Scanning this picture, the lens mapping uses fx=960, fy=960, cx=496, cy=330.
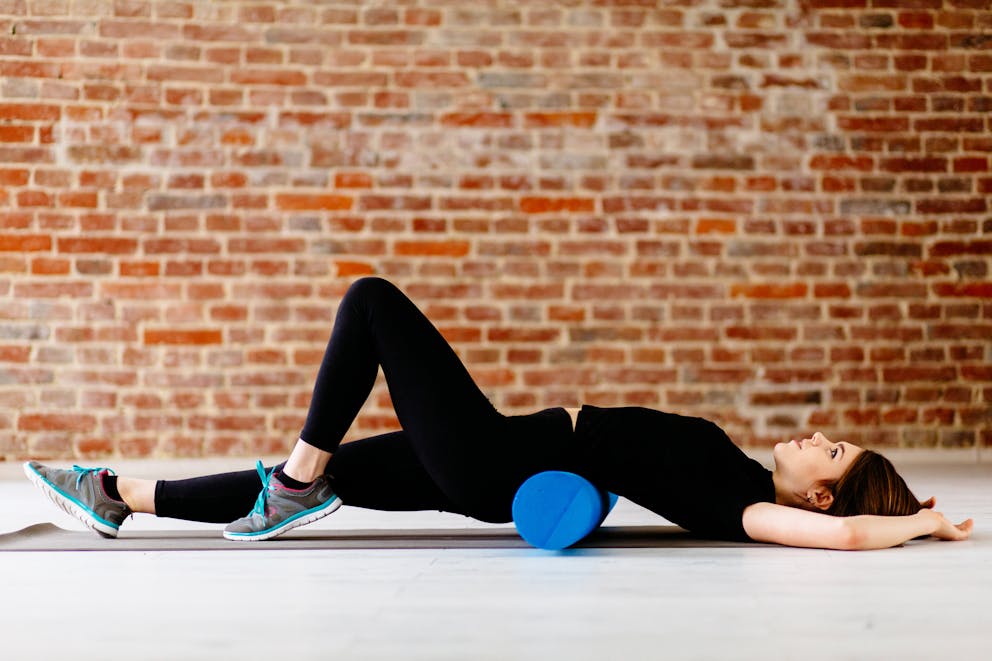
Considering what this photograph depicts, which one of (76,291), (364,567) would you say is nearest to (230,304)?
(76,291)

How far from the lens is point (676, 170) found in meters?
4.23

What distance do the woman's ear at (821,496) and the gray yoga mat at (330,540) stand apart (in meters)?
0.20

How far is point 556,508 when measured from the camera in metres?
1.99

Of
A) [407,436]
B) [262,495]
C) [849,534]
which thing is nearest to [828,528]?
[849,534]

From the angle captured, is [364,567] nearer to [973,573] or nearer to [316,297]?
[973,573]

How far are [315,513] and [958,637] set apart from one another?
1288 mm

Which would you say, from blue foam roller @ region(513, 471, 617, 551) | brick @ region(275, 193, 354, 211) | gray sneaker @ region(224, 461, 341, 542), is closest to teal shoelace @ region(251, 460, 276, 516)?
gray sneaker @ region(224, 461, 341, 542)

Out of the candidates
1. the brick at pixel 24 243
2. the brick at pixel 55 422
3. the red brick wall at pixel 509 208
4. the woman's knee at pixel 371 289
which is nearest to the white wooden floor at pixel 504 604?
the woman's knee at pixel 371 289

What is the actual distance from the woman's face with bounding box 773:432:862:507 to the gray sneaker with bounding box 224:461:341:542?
0.97 metres

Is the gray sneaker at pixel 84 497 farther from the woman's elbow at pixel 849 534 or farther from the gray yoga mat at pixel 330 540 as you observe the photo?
the woman's elbow at pixel 849 534

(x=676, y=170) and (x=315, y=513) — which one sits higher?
(x=676, y=170)

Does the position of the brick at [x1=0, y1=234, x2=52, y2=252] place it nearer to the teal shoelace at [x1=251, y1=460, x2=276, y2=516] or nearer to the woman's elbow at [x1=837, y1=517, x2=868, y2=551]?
the teal shoelace at [x1=251, y1=460, x2=276, y2=516]

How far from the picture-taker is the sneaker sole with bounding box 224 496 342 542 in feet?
6.89

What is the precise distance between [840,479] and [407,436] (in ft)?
2.99
